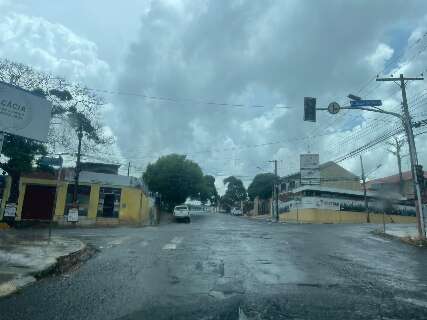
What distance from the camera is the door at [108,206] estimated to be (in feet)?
132

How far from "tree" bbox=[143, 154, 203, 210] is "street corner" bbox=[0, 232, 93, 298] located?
146 ft

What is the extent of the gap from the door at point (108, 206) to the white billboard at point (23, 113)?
26950 mm

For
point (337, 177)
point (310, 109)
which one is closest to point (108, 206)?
point (310, 109)

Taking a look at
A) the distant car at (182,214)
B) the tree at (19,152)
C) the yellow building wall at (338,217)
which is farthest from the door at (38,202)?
the yellow building wall at (338,217)

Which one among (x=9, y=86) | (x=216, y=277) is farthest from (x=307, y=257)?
(x=9, y=86)

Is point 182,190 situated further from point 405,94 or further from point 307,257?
point 307,257

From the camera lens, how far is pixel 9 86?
41.4 feet

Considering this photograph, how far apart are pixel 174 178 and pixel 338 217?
23283mm

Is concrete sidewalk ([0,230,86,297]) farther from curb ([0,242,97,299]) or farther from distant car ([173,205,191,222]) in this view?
distant car ([173,205,191,222])

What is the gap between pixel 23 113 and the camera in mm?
13203

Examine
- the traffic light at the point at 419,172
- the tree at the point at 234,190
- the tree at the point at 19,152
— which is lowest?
the traffic light at the point at 419,172

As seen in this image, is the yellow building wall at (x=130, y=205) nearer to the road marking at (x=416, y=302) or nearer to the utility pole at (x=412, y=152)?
the utility pole at (x=412, y=152)

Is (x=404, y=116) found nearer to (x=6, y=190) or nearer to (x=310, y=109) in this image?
(x=310, y=109)

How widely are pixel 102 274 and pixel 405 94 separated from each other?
1938 cm
